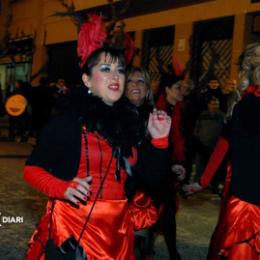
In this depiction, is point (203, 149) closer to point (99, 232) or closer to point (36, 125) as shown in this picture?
point (99, 232)

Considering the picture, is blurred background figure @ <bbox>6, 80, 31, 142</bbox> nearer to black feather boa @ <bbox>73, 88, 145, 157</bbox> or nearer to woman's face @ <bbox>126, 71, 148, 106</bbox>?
woman's face @ <bbox>126, 71, 148, 106</bbox>

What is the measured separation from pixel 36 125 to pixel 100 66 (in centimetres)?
1156

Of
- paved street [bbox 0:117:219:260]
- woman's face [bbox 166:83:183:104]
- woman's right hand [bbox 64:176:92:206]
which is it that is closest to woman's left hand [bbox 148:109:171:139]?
woman's right hand [bbox 64:176:92:206]

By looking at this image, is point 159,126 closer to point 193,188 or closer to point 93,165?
point 93,165

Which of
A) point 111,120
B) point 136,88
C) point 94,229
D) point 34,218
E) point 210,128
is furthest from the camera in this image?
point 210,128

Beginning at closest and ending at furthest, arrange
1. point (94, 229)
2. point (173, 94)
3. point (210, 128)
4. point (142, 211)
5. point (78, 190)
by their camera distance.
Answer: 1. point (78, 190)
2. point (94, 229)
3. point (142, 211)
4. point (173, 94)
5. point (210, 128)

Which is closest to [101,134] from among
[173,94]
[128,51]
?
[128,51]

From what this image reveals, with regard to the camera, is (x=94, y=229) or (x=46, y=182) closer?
(x=46, y=182)

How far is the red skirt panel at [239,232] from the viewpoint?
3027mm

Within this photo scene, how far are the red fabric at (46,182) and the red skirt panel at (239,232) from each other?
1.16 meters

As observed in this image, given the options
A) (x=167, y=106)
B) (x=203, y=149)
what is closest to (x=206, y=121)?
(x=203, y=149)

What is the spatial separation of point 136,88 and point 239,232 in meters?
1.58

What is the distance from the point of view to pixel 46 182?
2.49m

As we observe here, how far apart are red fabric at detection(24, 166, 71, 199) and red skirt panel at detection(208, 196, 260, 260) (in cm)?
116
